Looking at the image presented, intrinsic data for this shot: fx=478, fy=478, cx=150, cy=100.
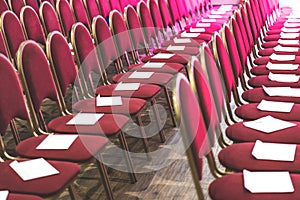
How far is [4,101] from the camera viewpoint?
304 centimetres

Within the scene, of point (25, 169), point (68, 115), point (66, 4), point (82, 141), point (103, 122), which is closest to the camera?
point (25, 169)

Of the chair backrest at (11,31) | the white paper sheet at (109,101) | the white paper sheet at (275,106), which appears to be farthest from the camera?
the chair backrest at (11,31)

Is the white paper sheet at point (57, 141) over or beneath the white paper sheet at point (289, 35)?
over

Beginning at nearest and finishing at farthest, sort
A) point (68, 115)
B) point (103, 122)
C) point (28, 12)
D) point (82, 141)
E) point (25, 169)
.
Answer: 1. point (25, 169)
2. point (82, 141)
3. point (103, 122)
4. point (68, 115)
5. point (28, 12)

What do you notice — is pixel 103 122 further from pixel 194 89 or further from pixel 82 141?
pixel 194 89

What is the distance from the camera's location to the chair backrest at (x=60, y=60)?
139 inches

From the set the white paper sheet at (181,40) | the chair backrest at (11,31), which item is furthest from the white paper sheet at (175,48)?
the chair backrest at (11,31)

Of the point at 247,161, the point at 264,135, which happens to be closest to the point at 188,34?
the point at 264,135

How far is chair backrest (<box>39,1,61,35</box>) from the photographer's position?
5.09 m

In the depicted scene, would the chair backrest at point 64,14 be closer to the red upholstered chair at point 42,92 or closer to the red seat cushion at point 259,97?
the red upholstered chair at point 42,92

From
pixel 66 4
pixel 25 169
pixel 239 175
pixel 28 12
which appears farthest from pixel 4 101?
pixel 66 4

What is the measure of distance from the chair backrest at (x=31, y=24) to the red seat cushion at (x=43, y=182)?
2.63m

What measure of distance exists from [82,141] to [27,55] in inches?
30.3

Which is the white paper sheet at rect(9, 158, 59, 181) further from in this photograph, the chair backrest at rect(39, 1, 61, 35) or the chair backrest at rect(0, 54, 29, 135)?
the chair backrest at rect(39, 1, 61, 35)
